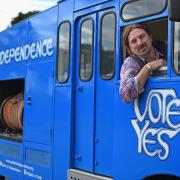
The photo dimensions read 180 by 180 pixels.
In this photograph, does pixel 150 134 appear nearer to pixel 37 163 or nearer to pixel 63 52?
pixel 63 52

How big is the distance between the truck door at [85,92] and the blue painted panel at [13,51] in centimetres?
204

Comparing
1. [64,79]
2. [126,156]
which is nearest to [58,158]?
[64,79]

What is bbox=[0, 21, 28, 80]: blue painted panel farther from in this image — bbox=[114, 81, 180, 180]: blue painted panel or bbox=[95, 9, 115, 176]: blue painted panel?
bbox=[114, 81, 180, 180]: blue painted panel

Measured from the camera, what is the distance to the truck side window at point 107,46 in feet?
17.8

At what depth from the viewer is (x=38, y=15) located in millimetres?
7500

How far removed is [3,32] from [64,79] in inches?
127

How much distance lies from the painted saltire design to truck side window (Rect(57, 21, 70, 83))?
1.79m

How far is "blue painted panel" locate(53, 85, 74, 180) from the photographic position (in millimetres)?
6191

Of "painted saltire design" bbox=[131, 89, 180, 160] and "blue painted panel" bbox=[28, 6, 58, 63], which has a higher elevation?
"blue painted panel" bbox=[28, 6, 58, 63]

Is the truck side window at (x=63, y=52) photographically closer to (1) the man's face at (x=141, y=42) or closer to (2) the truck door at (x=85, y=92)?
(2) the truck door at (x=85, y=92)

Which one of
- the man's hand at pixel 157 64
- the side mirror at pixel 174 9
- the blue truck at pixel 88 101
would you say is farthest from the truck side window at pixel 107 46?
the side mirror at pixel 174 9

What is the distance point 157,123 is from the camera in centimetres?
455

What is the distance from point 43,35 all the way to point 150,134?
123 inches

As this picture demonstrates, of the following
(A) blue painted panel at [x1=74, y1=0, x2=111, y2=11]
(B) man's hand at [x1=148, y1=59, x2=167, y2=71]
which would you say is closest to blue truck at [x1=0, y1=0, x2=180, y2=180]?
(A) blue painted panel at [x1=74, y1=0, x2=111, y2=11]
